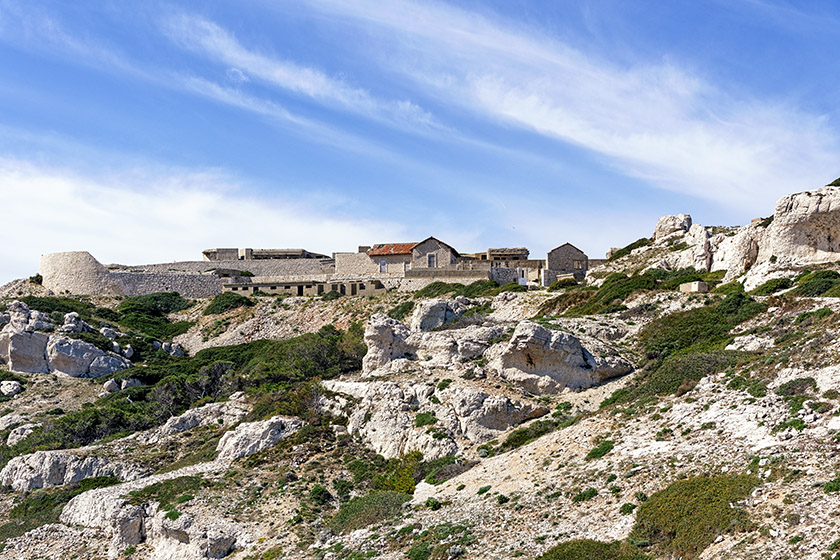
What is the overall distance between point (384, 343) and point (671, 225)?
104 feet

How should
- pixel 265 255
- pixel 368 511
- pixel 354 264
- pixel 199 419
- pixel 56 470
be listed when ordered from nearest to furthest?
pixel 368 511
pixel 56 470
pixel 199 419
pixel 354 264
pixel 265 255

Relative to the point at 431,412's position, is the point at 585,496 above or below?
below

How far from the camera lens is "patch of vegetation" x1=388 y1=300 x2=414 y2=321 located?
48.9 metres

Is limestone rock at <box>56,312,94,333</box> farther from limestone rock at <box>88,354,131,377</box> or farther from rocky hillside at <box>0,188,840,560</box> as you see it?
limestone rock at <box>88,354,131,377</box>

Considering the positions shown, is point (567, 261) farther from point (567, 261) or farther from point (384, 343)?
point (384, 343)

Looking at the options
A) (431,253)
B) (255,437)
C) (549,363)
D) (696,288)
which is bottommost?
(255,437)

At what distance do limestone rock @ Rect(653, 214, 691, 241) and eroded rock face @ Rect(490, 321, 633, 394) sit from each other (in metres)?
31.3

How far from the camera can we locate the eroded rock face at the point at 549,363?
2812cm

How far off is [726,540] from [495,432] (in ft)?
39.0

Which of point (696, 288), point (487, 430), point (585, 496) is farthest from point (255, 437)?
point (696, 288)

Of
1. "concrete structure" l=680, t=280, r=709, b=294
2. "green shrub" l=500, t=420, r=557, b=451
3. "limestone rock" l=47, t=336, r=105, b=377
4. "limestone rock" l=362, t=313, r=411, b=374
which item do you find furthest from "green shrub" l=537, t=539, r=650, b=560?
"limestone rock" l=47, t=336, r=105, b=377

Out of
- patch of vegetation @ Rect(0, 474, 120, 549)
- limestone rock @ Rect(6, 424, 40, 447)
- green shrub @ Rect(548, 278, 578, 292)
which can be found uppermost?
green shrub @ Rect(548, 278, 578, 292)

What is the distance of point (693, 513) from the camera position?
15.8 m

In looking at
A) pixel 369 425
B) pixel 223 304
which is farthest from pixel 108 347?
pixel 369 425
